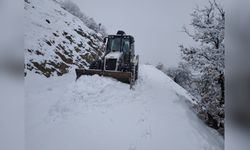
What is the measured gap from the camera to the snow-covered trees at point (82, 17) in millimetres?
2930

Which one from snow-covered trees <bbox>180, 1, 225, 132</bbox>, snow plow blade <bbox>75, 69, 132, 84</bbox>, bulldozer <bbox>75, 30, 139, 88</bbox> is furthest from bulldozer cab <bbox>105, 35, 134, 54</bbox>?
snow-covered trees <bbox>180, 1, 225, 132</bbox>

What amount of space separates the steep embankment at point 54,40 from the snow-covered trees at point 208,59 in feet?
4.03

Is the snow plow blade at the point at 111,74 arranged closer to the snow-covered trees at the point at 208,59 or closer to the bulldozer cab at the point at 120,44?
the bulldozer cab at the point at 120,44

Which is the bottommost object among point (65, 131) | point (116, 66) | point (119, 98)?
point (65, 131)

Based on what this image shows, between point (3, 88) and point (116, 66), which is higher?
point (116, 66)

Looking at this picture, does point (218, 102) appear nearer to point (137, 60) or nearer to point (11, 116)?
point (137, 60)

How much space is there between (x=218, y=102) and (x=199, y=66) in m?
0.41

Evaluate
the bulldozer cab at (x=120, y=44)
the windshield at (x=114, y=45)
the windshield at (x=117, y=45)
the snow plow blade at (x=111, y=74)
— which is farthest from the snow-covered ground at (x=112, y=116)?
the windshield at (x=114, y=45)

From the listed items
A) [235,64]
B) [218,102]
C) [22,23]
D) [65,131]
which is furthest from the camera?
[22,23]

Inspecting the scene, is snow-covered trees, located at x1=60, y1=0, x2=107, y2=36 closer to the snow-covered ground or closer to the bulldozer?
the bulldozer

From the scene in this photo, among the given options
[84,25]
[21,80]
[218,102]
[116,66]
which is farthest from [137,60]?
[21,80]

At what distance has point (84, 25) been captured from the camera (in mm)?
3129

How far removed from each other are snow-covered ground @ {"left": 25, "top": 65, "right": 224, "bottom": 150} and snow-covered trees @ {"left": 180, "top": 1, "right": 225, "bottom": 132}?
13 cm

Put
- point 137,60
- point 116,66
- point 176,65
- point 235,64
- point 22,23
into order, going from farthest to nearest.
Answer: point 116,66 → point 137,60 → point 22,23 → point 176,65 → point 235,64
